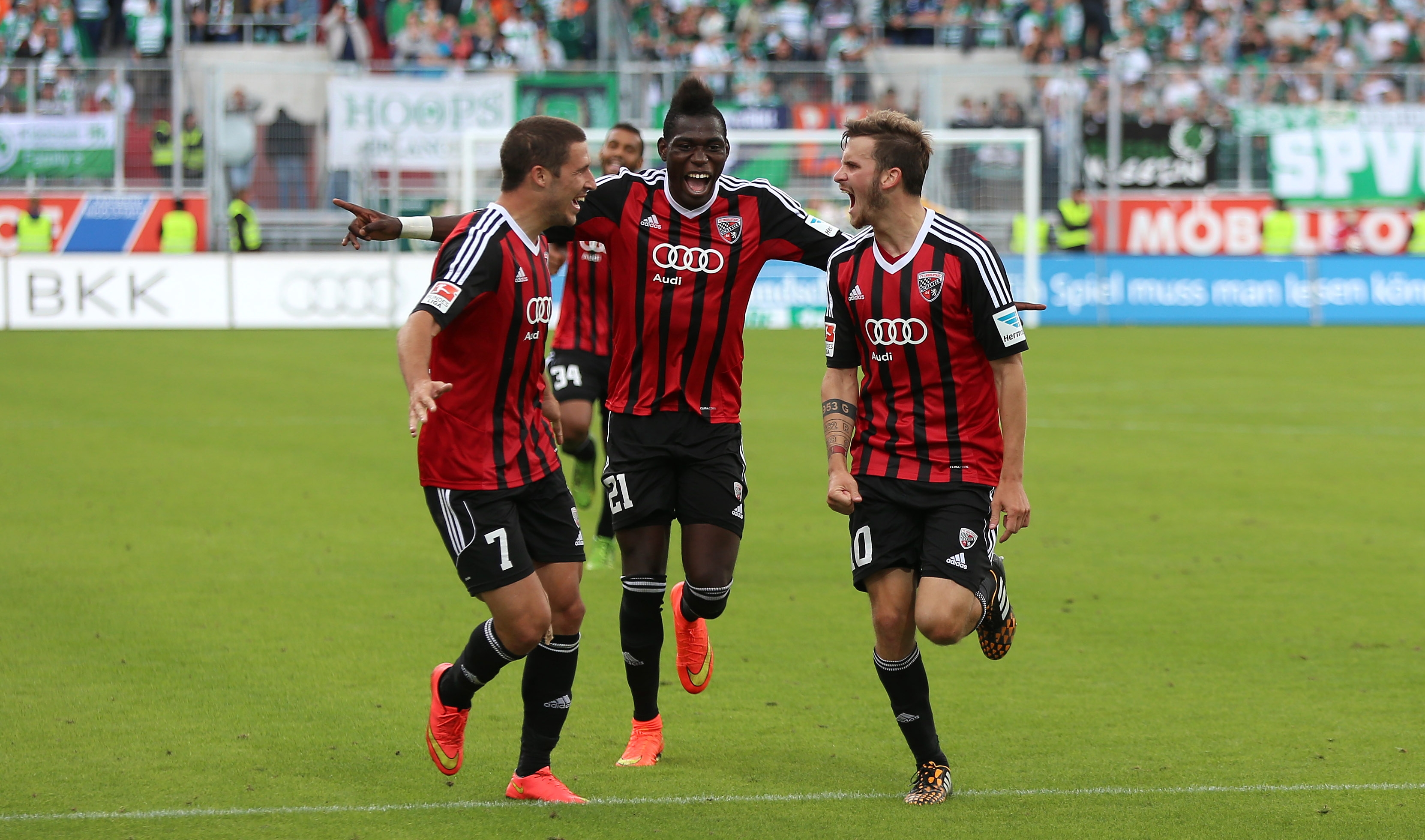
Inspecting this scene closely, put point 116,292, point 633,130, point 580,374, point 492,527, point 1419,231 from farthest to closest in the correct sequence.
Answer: point 1419,231 → point 116,292 → point 580,374 → point 633,130 → point 492,527

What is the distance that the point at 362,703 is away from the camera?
6.23 m

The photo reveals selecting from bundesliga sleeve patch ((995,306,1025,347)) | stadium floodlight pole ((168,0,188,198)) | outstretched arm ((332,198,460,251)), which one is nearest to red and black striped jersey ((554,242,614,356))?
outstretched arm ((332,198,460,251))

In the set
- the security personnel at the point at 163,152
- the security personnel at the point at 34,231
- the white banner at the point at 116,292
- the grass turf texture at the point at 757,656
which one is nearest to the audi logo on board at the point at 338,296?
the white banner at the point at 116,292

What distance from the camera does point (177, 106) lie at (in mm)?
26266

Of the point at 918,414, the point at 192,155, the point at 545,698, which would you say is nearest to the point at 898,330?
the point at 918,414

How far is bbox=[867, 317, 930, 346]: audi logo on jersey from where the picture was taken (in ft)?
16.7

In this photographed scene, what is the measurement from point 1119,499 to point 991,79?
1959 centimetres

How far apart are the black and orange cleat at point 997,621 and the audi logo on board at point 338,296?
18.8 m

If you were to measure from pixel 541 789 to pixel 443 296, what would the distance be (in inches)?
60.1

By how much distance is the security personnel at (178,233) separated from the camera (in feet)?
83.7

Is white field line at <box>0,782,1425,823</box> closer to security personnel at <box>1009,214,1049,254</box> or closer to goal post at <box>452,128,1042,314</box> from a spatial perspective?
goal post at <box>452,128,1042,314</box>

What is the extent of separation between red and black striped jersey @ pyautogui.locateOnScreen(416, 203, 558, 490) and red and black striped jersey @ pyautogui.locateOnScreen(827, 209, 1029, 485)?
3.13ft

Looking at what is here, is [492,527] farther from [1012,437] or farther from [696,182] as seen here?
[1012,437]

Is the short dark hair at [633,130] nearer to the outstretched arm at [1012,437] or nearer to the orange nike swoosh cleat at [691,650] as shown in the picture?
the orange nike swoosh cleat at [691,650]
